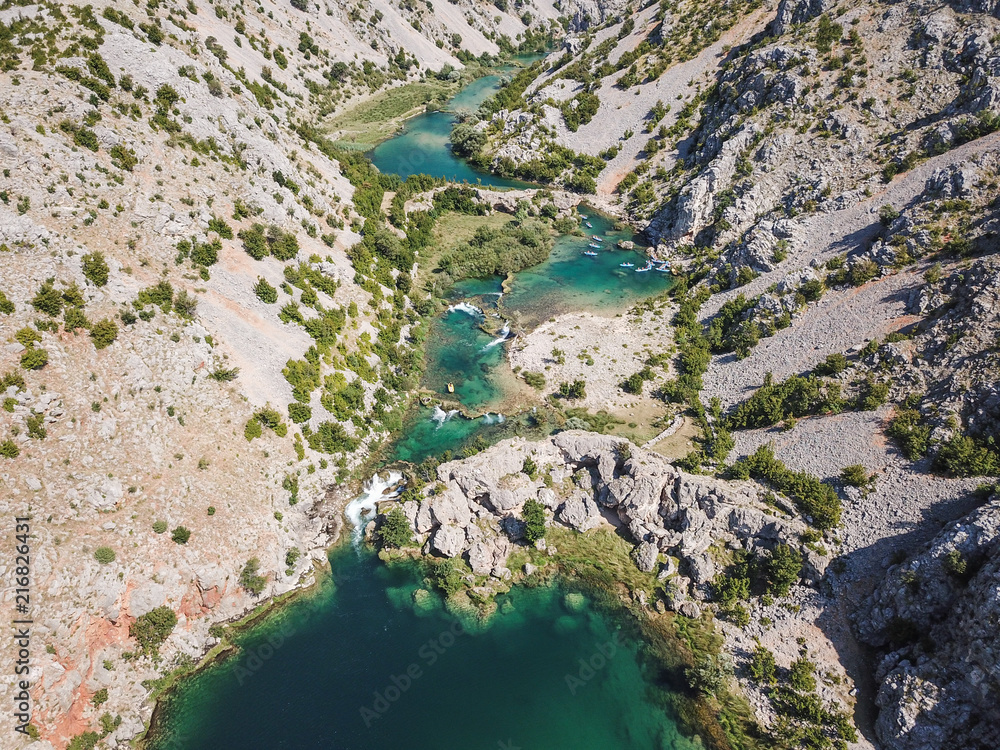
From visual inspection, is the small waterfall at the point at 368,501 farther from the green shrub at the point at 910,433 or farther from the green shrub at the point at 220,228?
the green shrub at the point at 910,433

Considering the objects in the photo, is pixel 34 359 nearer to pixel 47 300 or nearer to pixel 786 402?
pixel 47 300

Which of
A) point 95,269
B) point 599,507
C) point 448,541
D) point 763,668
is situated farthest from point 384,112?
point 763,668

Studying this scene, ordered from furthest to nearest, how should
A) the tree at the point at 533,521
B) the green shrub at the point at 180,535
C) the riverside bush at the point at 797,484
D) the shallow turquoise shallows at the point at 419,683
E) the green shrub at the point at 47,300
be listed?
the tree at the point at 533,521
the green shrub at the point at 47,300
the riverside bush at the point at 797,484
the green shrub at the point at 180,535
the shallow turquoise shallows at the point at 419,683

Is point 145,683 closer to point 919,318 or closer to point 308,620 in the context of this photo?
point 308,620


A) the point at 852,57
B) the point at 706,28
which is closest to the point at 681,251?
the point at 852,57

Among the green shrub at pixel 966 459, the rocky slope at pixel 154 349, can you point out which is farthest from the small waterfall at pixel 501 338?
the green shrub at pixel 966 459
